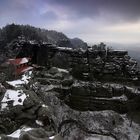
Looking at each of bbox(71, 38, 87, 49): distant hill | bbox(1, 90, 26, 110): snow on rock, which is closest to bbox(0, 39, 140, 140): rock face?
bbox(1, 90, 26, 110): snow on rock

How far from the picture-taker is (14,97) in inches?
1124

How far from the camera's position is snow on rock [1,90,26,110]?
88.6 ft

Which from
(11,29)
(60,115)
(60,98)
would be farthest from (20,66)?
(11,29)

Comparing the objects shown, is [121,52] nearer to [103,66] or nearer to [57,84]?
[103,66]

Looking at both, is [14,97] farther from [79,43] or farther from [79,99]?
[79,43]

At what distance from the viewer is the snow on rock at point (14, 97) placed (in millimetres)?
27019

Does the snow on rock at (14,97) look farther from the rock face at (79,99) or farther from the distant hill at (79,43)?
the distant hill at (79,43)

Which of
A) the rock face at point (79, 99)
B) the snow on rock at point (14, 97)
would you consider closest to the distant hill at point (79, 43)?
the rock face at point (79, 99)

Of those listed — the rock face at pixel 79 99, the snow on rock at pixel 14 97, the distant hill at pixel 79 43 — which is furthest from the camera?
the distant hill at pixel 79 43

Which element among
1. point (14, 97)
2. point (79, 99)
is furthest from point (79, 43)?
point (14, 97)

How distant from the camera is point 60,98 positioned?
4159 centimetres

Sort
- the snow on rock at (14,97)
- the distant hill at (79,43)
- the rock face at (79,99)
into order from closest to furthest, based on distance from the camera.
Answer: the rock face at (79,99), the snow on rock at (14,97), the distant hill at (79,43)

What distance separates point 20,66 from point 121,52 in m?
20.4

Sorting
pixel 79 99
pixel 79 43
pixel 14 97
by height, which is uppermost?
pixel 79 43
